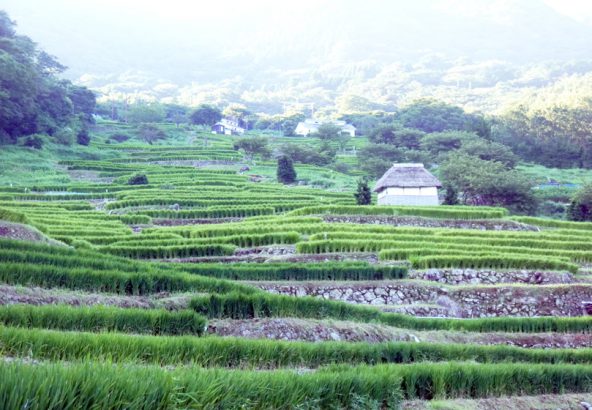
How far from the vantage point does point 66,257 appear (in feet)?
49.3

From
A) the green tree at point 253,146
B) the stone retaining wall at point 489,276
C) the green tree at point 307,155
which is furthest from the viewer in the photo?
the green tree at point 253,146

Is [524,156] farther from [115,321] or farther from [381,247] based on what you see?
[115,321]

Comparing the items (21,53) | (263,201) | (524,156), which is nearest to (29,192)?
(263,201)

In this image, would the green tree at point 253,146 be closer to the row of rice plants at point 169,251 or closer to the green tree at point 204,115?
the green tree at point 204,115

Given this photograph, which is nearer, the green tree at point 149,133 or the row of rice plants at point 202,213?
the row of rice plants at point 202,213

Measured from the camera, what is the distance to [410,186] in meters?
38.3

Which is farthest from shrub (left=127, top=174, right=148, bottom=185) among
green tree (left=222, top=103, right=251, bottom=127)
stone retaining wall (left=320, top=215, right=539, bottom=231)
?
green tree (left=222, top=103, right=251, bottom=127)

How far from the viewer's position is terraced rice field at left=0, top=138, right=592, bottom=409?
259 inches

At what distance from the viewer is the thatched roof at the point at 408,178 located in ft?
125

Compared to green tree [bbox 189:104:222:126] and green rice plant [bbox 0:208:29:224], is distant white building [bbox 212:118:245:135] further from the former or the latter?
green rice plant [bbox 0:208:29:224]

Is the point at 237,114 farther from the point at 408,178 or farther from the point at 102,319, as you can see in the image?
the point at 102,319

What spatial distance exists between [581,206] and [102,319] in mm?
36896

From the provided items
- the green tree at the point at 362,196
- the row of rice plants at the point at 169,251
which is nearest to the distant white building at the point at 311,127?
the green tree at the point at 362,196

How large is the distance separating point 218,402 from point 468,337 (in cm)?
1010
